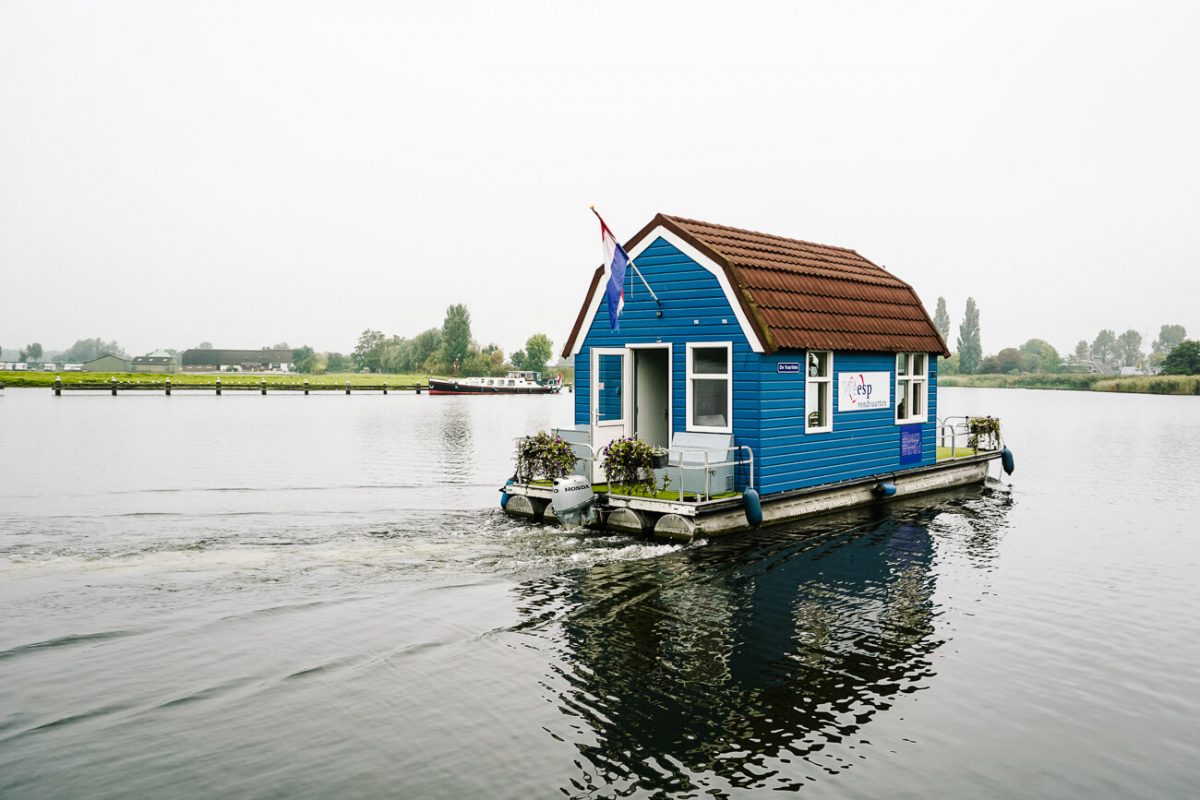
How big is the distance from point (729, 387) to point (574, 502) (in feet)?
14.0

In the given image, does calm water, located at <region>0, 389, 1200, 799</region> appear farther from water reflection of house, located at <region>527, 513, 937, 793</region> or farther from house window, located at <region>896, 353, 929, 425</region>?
house window, located at <region>896, 353, 929, 425</region>

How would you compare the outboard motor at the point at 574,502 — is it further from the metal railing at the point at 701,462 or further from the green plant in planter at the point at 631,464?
the metal railing at the point at 701,462

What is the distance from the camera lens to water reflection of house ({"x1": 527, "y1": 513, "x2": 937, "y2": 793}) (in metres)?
8.30

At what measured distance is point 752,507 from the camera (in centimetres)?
1770

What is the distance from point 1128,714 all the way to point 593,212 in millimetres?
13224

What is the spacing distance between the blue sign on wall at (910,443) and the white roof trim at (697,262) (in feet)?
26.8

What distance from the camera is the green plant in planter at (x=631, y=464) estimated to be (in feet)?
59.9

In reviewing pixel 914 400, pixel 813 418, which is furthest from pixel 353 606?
pixel 914 400

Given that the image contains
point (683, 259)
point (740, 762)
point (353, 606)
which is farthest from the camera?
point (683, 259)

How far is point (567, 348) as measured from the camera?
2141cm

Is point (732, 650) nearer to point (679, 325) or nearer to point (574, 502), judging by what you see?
point (574, 502)

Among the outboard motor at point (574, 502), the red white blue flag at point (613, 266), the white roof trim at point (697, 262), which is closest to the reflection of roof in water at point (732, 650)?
the outboard motor at point (574, 502)

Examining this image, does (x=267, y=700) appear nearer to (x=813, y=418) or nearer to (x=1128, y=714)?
(x=1128, y=714)

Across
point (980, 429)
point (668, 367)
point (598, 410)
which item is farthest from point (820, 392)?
point (980, 429)
